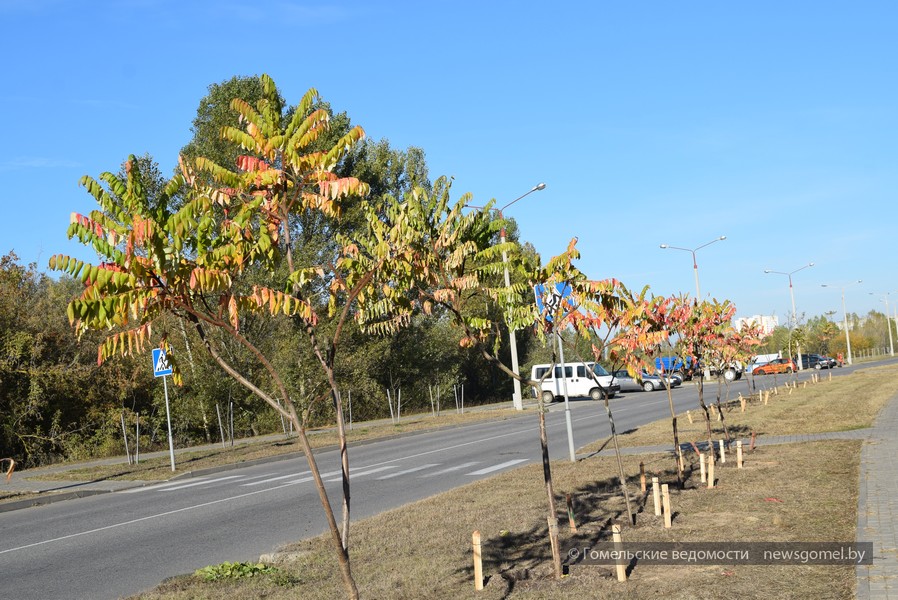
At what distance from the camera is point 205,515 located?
1257 centimetres

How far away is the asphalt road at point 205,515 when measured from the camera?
895cm

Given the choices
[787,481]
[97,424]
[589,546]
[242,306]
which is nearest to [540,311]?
[589,546]

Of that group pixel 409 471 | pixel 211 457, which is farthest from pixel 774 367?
pixel 409 471

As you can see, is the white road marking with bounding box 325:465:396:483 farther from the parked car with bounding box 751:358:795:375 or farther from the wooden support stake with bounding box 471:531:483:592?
the parked car with bounding box 751:358:795:375

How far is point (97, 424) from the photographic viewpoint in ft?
90.2

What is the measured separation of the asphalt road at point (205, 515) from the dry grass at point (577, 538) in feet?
4.00

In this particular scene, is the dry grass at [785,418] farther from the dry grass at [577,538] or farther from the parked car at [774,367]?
the parked car at [774,367]

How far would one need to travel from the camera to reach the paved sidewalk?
599 cm

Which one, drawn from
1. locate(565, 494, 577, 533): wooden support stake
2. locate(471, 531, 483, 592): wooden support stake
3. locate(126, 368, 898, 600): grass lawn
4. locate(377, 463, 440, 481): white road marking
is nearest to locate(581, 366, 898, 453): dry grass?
locate(126, 368, 898, 600): grass lawn

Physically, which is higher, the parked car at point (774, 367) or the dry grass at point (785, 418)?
the dry grass at point (785, 418)

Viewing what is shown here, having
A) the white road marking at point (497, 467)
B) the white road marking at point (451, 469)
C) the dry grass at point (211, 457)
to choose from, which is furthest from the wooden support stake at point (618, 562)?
the dry grass at point (211, 457)

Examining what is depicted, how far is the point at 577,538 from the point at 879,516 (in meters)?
3.07

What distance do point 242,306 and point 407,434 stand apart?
23241mm

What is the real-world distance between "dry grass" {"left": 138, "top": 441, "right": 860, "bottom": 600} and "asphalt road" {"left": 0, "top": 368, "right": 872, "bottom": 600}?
1219 millimetres
